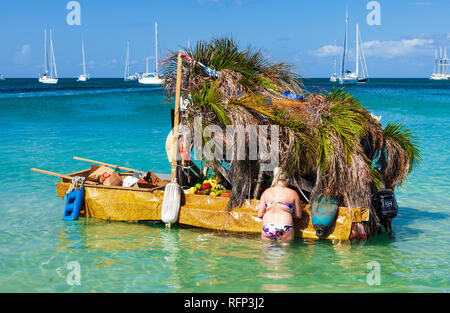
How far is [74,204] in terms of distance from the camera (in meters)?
8.18

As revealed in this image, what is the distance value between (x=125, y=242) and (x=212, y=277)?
1861 mm

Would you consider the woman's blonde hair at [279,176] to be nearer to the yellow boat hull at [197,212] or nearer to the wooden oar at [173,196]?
the yellow boat hull at [197,212]

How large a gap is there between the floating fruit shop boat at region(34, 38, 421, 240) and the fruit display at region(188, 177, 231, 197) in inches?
0.7

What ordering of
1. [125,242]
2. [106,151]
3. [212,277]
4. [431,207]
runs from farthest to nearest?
[106,151] → [431,207] → [125,242] → [212,277]

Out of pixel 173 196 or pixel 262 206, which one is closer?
pixel 262 206

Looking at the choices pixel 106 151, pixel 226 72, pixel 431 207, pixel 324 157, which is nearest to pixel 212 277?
pixel 324 157

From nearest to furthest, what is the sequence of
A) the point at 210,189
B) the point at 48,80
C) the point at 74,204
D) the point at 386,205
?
the point at 386,205, the point at 210,189, the point at 74,204, the point at 48,80

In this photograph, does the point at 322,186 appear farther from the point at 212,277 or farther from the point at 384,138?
the point at 212,277

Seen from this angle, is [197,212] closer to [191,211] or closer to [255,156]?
[191,211]

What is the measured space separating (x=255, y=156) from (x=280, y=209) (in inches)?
36.1

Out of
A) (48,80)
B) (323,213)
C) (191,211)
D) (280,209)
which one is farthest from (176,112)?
→ (48,80)

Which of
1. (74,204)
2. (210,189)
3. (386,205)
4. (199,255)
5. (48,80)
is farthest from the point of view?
→ (48,80)

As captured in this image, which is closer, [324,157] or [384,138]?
[324,157]

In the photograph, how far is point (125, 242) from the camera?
7.23 meters
